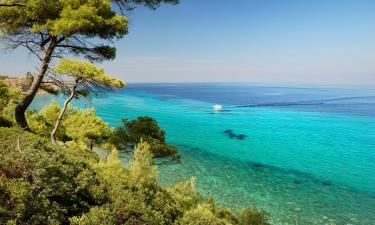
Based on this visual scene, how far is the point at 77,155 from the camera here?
46.6 feet

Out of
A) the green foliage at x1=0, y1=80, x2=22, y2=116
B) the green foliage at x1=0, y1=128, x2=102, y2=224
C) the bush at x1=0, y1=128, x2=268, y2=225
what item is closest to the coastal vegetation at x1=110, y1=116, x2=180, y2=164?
the bush at x1=0, y1=128, x2=268, y2=225

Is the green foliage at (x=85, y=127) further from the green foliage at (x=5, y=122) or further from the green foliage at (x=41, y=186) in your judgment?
the green foliage at (x=41, y=186)

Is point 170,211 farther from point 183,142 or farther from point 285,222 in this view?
point 183,142

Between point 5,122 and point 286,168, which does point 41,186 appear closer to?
point 5,122

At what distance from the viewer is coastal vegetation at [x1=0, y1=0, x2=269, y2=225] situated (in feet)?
27.5

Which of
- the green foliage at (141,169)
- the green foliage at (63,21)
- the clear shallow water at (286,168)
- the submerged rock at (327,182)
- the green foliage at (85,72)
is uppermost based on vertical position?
the green foliage at (63,21)

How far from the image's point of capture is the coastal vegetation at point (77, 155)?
27.5 feet

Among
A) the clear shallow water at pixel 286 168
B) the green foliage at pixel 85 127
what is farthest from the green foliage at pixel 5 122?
the clear shallow water at pixel 286 168

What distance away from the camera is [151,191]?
466 inches

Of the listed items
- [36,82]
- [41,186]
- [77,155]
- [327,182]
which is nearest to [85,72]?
[36,82]

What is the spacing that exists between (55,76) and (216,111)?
78023 millimetres

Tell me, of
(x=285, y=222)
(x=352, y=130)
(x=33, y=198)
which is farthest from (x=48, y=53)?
(x=352, y=130)

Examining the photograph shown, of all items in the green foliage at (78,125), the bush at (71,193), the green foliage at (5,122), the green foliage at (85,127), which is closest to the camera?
the bush at (71,193)

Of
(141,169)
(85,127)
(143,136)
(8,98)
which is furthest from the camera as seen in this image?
(85,127)
